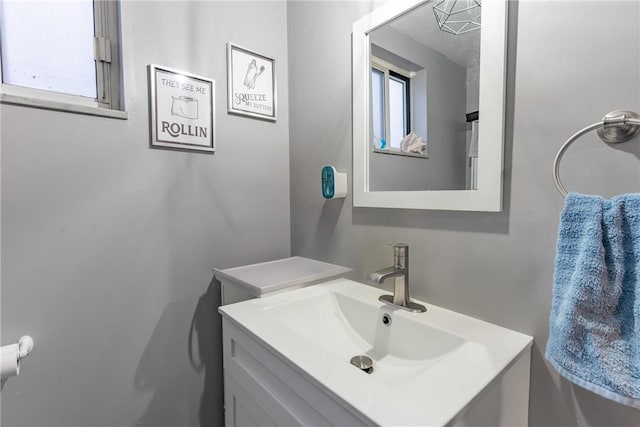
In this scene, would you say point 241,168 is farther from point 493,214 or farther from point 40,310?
point 493,214

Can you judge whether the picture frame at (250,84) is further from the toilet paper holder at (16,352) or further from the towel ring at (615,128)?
the towel ring at (615,128)

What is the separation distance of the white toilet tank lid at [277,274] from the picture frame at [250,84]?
61cm

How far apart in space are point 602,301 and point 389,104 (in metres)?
0.74

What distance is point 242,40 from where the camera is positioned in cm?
121

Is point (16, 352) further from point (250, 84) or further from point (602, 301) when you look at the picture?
point (602, 301)

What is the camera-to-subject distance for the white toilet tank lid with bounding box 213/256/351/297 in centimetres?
95

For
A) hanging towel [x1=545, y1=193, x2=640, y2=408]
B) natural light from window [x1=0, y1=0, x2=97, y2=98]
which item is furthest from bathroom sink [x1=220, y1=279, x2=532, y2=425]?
natural light from window [x1=0, y1=0, x2=97, y2=98]

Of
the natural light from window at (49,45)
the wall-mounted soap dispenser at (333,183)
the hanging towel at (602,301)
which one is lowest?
the hanging towel at (602,301)

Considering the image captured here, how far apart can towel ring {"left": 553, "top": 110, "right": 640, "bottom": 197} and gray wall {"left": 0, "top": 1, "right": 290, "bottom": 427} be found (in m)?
1.02

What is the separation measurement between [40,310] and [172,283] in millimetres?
343

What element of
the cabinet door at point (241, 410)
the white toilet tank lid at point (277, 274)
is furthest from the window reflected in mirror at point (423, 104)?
the cabinet door at point (241, 410)

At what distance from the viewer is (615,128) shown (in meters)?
0.57

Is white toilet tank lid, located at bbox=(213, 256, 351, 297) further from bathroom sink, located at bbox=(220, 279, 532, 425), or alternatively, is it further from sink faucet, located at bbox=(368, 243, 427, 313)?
sink faucet, located at bbox=(368, 243, 427, 313)

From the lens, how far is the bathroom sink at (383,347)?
0.48 metres
